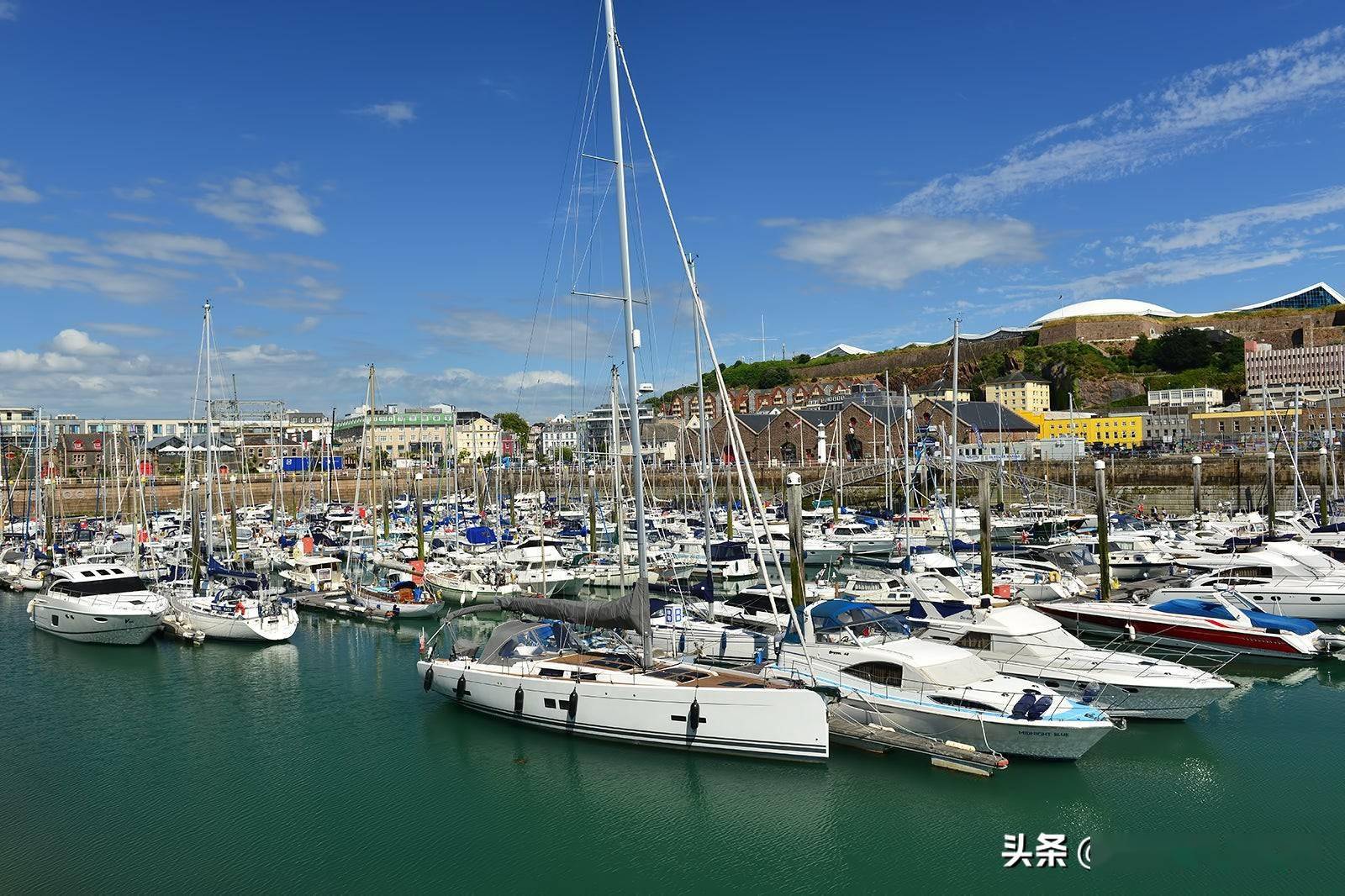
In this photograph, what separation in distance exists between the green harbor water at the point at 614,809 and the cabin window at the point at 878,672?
1686 mm

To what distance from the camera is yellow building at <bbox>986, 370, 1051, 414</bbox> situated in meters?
131

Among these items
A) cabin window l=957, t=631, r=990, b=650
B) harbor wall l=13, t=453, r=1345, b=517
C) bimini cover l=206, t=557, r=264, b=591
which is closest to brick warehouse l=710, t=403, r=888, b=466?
harbor wall l=13, t=453, r=1345, b=517

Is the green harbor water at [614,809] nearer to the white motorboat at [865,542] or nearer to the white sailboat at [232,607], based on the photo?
the white sailboat at [232,607]

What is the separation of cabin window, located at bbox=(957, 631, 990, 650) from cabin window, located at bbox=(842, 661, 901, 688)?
3.91 metres

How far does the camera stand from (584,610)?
21547 mm

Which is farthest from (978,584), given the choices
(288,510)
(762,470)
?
(288,510)

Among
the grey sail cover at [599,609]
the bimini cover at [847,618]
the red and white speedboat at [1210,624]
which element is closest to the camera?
the grey sail cover at [599,609]

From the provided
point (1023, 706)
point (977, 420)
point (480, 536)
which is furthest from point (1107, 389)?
point (1023, 706)

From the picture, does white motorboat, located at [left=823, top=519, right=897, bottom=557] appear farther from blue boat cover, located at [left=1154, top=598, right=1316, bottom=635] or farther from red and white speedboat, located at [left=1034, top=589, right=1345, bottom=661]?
blue boat cover, located at [left=1154, top=598, right=1316, bottom=635]

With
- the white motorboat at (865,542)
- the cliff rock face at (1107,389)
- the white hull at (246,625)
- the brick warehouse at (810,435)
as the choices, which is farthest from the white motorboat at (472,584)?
the cliff rock face at (1107,389)

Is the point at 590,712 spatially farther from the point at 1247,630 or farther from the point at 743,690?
the point at 1247,630

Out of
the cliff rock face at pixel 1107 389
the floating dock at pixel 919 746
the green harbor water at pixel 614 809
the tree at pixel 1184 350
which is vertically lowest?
the green harbor water at pixel 614 809

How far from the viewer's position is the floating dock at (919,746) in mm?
17734

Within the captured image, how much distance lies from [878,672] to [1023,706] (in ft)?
10.1
